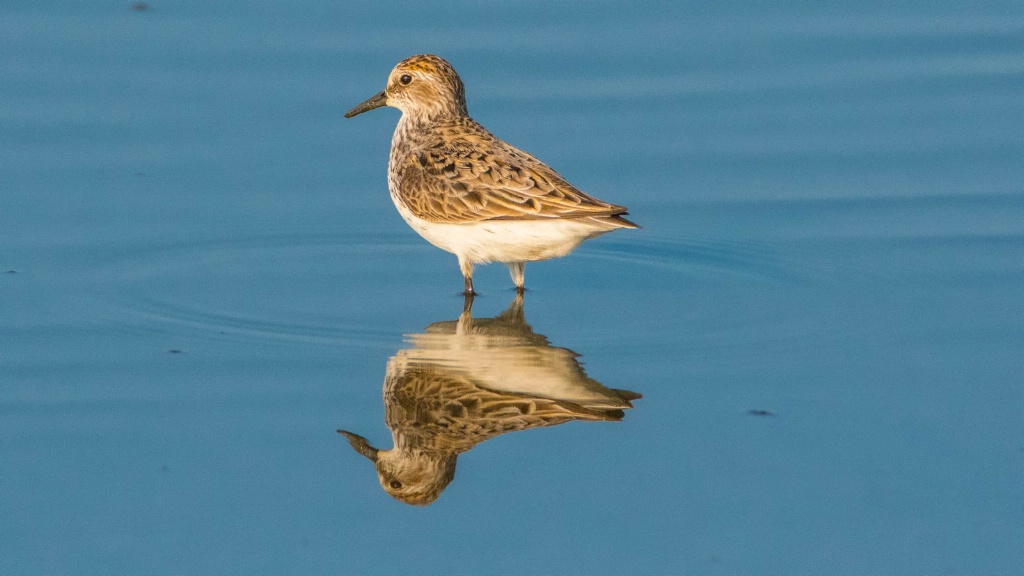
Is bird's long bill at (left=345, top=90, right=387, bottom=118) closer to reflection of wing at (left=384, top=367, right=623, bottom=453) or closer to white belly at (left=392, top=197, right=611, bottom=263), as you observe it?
white belly at (left=392, top=197, right=611, bottom=263)

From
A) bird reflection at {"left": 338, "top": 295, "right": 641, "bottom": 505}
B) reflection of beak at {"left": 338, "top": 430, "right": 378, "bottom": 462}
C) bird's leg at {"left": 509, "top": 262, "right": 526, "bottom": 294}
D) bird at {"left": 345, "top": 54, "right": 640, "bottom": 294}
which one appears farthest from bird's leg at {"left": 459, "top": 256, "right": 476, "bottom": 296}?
reflection of beak at {"left": 338, "top": 430, "right": 378, "bottom": 462}

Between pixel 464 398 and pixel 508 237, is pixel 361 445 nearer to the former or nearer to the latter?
pixel 464 398

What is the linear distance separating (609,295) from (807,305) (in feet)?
4.04

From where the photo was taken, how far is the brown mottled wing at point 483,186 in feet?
32.4

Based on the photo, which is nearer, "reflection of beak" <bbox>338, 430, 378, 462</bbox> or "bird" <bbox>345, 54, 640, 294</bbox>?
"reflection of beak" <bbox>338, 430, 378, 462</bbox>

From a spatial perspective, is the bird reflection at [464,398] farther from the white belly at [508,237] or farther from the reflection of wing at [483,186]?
the reflection of wing at [483,186]

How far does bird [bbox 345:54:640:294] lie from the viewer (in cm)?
986

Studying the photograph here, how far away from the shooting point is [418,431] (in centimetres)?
Answer: 824

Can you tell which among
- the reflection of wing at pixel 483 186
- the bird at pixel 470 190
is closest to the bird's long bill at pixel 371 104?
the bird at pixel 470 190

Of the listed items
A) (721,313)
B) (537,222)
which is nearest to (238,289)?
(537,222)

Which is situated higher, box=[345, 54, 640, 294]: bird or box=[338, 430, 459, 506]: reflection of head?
box=[345, 54, 640, 294]: bird

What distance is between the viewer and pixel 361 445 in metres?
8.06

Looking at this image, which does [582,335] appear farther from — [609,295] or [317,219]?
[317,219]

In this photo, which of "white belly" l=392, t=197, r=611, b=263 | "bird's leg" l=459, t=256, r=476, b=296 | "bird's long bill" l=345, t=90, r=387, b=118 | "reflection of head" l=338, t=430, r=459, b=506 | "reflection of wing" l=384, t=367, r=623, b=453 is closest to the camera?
"reflection of head" l=338, t=430, r=459, b=506
